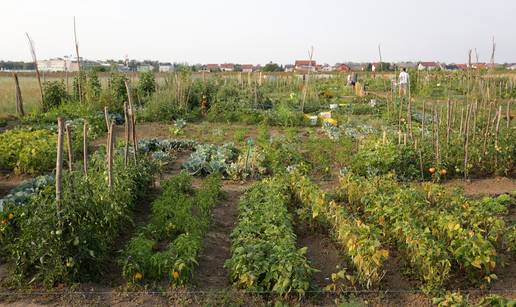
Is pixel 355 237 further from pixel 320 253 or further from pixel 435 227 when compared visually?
pixel 435 227

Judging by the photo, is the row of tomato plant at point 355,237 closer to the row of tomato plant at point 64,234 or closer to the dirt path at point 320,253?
the dirt path at point 320,253

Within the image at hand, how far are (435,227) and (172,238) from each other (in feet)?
9.27

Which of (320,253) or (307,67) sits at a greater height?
(307,67)

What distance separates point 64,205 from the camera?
14.5ft

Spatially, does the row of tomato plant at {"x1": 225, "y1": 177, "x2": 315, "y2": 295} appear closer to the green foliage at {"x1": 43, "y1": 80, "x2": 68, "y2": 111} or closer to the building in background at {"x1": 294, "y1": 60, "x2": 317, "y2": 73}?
the green foliage at {"x1": 43, "y1": 80, "x2": 68, "y2": 111}

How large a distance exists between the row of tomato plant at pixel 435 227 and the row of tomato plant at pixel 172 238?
6.40 ft

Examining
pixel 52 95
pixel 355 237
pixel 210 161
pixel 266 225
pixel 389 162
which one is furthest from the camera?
pixel 52 95

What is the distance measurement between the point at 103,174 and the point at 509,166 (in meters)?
6.47

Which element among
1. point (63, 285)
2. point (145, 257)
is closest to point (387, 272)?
point (145, 257)

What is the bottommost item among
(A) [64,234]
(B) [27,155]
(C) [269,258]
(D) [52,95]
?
(C) [269,258]

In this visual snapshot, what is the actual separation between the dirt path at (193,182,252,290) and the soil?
3.47m

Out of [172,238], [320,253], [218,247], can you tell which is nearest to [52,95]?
[172,238]

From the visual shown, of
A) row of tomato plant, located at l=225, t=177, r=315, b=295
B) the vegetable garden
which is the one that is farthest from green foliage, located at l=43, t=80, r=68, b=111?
row of tomato plant, located at l=225, t=177, r=315, b=295

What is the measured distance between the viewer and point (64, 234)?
4348mm
